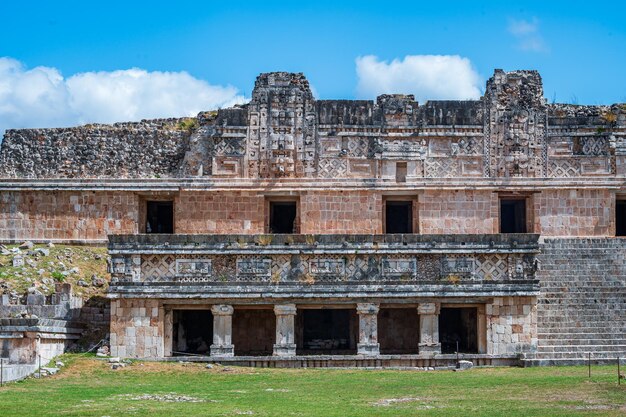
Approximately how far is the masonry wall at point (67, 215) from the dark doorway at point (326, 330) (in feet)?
18.6

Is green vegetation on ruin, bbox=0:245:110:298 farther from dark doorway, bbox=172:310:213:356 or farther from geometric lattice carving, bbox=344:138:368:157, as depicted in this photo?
geometric lattice carving, bbox=344:138:368:157

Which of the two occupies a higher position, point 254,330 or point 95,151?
point 95,151

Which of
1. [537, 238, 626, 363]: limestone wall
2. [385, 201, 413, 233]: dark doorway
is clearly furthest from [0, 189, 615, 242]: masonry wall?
[537, 238, 626, 363]: limestone wall

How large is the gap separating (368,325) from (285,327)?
1.79 metres

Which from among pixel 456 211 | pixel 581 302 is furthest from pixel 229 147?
pixel 581 302

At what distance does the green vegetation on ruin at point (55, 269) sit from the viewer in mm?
25938

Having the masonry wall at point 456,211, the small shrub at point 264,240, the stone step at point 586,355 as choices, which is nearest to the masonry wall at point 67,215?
the small shrub at point 264,240

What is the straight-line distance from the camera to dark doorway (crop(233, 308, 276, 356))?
88.6 feet

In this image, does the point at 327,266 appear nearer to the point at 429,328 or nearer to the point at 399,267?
the point at 399,267

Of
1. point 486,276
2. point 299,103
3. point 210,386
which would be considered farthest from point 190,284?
point 299,103

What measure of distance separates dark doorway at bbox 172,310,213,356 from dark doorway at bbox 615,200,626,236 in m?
12.3

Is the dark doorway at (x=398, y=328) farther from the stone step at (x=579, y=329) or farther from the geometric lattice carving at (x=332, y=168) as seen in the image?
the geometric lattice carving at (x=332, y=168)

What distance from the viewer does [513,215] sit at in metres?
32.2

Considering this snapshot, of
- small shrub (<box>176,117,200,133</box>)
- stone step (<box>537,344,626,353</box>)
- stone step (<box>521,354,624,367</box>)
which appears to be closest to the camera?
stone step (<box>521,354,624,367</box>)
